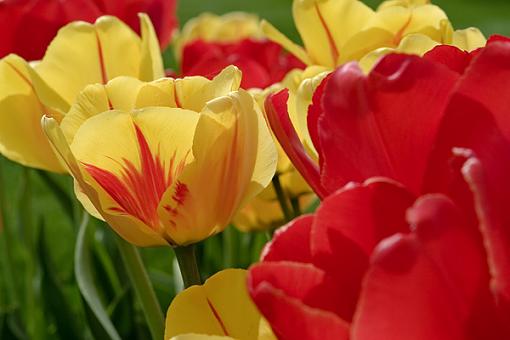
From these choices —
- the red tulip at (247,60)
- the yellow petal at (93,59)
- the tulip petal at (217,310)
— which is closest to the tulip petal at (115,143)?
the tulip petal at (217,310)

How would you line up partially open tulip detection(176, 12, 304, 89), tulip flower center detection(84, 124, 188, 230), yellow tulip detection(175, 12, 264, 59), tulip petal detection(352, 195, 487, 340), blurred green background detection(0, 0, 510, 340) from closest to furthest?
tulip petal detection(352, 195, 487, 340), tulip flower center detection(84, 124, 188, 230), partially open tulip detection(176, 12, 304, 89), blurred green background detection(0, 0, 510, 340), yellow tulip detection(175, 12, 264, 59)

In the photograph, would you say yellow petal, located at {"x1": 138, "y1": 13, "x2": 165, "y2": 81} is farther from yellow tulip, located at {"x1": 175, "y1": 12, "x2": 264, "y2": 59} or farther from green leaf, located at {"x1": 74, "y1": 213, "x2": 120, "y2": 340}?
yellow tulip, located at {"x1": 175, "y1": 12, "x2": 264, "y2": 59}

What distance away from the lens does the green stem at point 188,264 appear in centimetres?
61

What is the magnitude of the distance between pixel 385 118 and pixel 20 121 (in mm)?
423

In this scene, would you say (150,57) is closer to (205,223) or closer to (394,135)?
(205,223)

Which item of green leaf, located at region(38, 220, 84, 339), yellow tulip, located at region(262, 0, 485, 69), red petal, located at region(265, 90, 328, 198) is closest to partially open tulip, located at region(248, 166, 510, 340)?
red petal, located at region(265, 90, 328, 198)

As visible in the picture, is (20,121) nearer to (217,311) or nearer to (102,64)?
(102,64)

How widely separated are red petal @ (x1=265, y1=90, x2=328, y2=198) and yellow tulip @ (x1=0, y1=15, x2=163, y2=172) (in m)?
0.26

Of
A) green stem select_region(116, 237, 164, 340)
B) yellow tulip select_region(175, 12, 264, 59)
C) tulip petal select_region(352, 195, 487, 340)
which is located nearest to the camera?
tulip petal select_region(352, 195, 487, 340)

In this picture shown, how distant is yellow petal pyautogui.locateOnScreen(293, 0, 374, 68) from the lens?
2.62ft

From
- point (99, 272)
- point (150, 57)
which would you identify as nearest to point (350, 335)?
point (150, 57)

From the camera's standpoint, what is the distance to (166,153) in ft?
1.89

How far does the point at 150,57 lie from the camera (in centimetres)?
77

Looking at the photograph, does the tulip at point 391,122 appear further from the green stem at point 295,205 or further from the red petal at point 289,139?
the green stem at point 295,205
